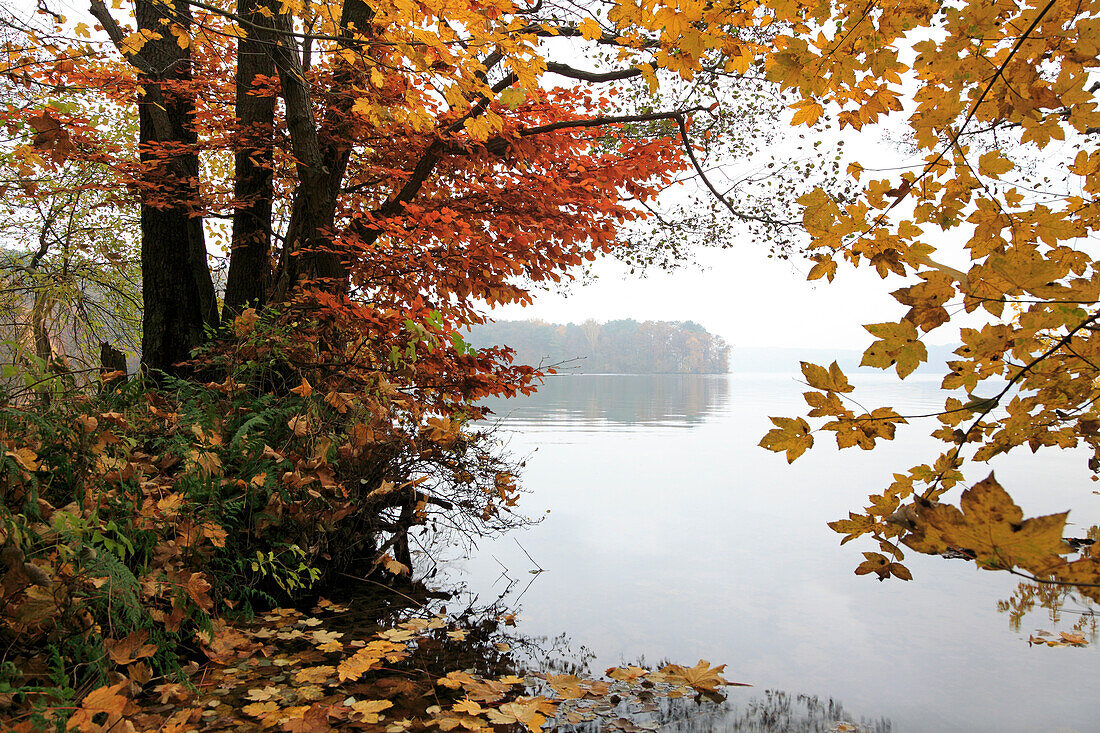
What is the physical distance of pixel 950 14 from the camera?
1312mm

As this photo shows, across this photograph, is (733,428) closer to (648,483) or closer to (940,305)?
(648,483)

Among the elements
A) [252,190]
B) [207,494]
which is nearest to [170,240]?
[252,190]

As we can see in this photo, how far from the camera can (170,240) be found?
617 cm

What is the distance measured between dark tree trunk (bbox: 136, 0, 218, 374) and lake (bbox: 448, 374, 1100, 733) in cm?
360

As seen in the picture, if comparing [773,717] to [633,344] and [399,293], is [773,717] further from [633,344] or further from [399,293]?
[633,344]

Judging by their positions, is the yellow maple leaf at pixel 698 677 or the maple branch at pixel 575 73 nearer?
the yellow maple leaf at pixel 698 677

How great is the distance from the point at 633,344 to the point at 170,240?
4795 centimetres

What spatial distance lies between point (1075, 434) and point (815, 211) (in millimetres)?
960

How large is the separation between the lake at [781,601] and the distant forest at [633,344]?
32.6 metres

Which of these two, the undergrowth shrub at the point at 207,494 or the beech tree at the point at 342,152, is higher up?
the beech tree at the point at 342,152

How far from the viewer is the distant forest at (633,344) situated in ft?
142

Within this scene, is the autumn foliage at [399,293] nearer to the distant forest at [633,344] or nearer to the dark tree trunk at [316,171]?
the dark tree trunk at [316,171]

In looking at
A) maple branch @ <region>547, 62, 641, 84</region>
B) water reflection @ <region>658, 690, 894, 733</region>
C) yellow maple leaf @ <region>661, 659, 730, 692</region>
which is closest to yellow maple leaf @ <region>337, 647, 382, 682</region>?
water reflection @ <region>658, 690, 894, 733</region>

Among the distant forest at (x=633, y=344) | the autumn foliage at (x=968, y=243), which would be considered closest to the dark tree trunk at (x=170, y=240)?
the autumn foliage at (x=968, y=243)
